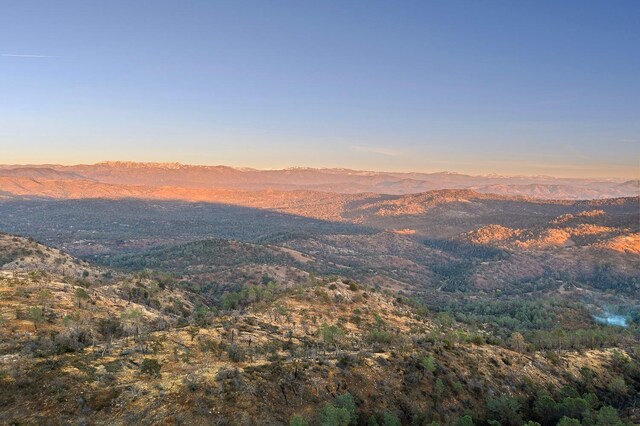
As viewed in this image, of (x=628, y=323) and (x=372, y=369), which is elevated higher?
(x=372, y=369)

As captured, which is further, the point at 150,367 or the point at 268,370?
the point at 268,370

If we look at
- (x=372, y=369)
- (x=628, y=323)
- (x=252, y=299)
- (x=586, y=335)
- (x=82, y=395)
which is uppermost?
(x=82, y=395)

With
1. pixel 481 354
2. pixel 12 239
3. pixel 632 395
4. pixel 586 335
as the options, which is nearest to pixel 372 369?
pixel 481 354

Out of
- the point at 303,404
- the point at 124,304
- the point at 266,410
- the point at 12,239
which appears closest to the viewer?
the point at 266,410

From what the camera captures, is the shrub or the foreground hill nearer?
the foreground hill

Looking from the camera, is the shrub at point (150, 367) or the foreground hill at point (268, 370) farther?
the shrub at point (150, 367)

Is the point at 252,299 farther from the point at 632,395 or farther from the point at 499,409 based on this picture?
the point at 632,395

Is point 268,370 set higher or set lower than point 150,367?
lower

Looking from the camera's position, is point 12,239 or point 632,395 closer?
point 632,395
